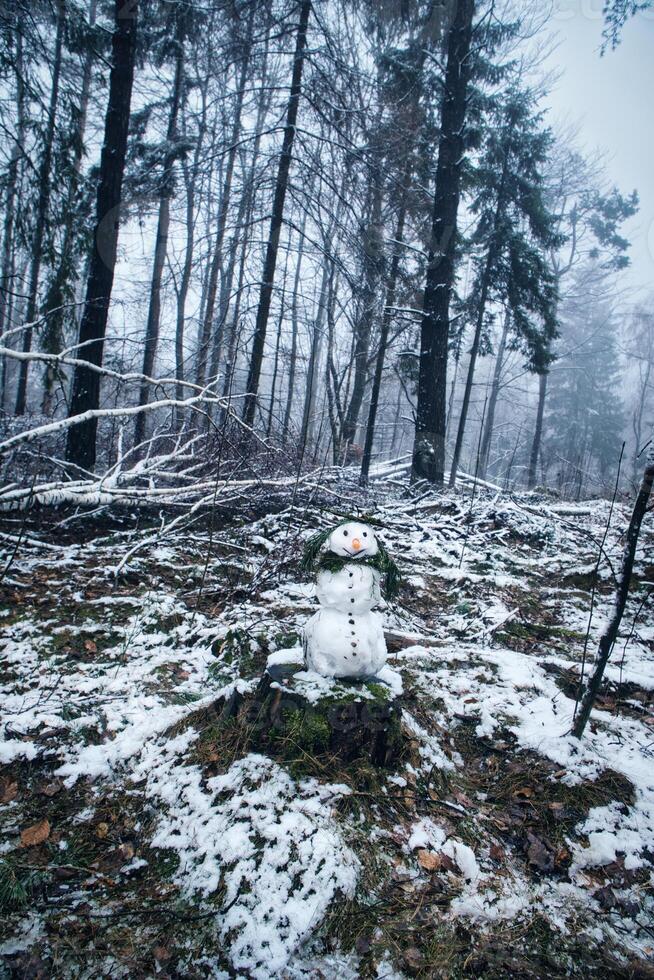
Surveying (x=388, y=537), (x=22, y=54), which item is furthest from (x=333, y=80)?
(x=388, y=537)

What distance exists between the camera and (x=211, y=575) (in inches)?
168

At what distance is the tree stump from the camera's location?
7.03 ft

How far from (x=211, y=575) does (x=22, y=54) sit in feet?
19.5

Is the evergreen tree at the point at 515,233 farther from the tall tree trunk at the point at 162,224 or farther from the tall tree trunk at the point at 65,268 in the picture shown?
the tall tree trunk at the point at 65,268

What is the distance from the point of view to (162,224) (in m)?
11.8

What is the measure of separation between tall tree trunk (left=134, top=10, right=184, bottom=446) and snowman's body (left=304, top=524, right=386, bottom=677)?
21.1ft

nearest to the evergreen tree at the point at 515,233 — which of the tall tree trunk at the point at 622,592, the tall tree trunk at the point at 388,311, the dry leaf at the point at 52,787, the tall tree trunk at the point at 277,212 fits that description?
the tall tree trunk at the point at 388,311

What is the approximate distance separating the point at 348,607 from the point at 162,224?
1286cm

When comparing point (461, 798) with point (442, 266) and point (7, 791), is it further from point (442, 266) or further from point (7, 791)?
point (442, 266)

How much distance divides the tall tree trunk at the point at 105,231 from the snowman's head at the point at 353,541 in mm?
4883

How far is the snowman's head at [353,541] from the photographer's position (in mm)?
2326

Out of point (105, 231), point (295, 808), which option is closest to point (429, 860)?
point (295, 808)

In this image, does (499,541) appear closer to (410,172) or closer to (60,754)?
(60,754)

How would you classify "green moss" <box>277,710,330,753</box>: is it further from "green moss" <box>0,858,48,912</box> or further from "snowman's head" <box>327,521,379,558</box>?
"green moss" <box>0,858,48,912</box>
